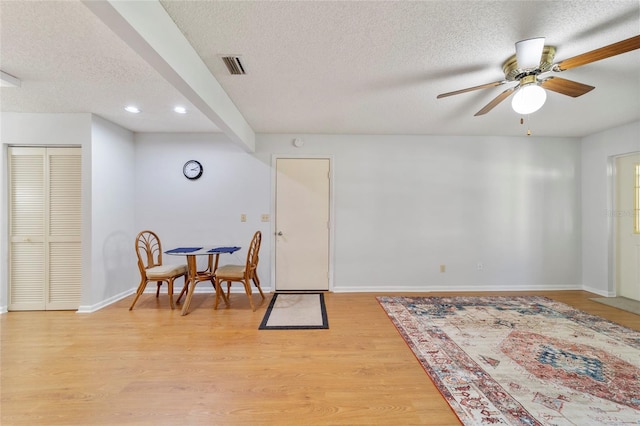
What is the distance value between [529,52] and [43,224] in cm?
510

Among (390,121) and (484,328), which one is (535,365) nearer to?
(484,328)

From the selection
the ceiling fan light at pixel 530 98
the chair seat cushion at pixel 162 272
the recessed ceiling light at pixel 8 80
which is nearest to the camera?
the ceiling fan light at pixel 530 98

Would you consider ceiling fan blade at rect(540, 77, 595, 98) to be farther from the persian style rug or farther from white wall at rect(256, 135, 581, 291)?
the persian style rug

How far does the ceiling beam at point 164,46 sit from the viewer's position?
126cm

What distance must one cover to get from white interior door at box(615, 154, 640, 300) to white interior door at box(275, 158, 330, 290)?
417cm

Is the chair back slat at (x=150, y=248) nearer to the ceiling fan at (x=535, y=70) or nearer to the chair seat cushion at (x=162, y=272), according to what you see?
the chair seat cushion at (x=162, y=272)

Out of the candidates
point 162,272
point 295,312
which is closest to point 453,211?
point 295,312

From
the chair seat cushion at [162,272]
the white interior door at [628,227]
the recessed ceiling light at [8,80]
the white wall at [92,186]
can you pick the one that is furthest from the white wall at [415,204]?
the recessed ceiling light at [8,80]

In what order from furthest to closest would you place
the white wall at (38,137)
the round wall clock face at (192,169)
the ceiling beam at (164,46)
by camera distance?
1. the round wall clock face at (192,169)
2. the white wall at (38,137)
3. the ceiling beam at (164,46)

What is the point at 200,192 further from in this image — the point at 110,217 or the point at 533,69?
the point at 533,69

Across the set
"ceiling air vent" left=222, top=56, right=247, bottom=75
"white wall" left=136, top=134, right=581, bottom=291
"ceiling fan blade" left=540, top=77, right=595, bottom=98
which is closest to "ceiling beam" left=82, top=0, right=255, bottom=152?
"ceiling air vent" left=222, top=56, right=247, bottom=75

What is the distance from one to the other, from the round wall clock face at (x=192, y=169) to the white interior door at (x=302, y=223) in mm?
1175

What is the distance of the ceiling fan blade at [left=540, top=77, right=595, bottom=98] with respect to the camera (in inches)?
75.1

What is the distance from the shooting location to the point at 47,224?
3.26 m
